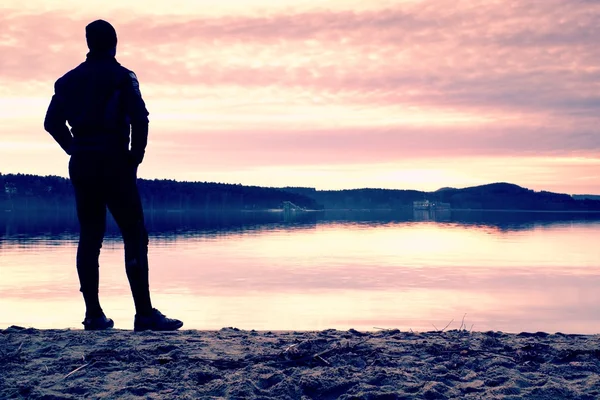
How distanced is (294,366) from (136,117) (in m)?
3.05

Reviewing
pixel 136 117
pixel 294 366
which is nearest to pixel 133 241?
pixel 136 117

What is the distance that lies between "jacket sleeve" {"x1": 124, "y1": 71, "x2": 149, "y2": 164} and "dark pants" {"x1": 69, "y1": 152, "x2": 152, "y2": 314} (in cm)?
15

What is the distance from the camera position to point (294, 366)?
5.04 meters

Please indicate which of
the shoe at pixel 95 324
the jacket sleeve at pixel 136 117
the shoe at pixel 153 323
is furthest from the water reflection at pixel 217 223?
the jacket sleeve at pixel 136 117

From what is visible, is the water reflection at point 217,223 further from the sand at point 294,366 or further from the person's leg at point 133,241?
the sand at point 294,366

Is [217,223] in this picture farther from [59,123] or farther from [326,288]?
[59,123]

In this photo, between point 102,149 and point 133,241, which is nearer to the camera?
point 102,149

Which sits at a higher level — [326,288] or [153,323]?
[153,323]

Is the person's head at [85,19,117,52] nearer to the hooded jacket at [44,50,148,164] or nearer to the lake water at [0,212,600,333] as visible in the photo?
the hooded jacket at [44,50,148,164]

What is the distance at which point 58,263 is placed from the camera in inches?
706

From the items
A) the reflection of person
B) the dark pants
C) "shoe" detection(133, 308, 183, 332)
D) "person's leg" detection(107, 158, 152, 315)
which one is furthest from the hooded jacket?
"shoe" detection(133, 308, 183, 332)

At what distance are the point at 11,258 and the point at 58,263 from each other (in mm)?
2554

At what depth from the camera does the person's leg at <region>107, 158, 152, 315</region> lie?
22.0 ft

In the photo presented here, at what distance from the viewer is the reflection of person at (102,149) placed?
660cm
